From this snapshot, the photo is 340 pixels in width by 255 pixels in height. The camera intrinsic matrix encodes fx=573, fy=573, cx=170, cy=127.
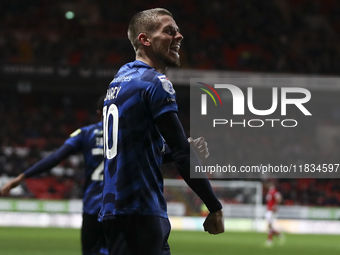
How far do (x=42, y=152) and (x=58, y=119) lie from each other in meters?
2.66

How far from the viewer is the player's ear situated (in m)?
3.24

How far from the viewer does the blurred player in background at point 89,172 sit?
547 centimetres

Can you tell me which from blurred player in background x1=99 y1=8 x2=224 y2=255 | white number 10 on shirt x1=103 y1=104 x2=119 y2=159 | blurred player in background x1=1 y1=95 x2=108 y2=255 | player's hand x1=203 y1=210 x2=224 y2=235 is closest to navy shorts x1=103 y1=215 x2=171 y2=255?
blurred player in background x1=99 y1=8 x2=224 y2=255

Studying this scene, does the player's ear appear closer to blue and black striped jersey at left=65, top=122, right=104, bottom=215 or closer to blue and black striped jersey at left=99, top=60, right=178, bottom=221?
blue and black striped jersey at left=99, top=60, right=178, bottom=221

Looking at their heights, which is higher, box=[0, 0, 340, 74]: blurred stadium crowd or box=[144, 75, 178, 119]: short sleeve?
box=[0, 0, 340, 74]: blurred stadium crowd

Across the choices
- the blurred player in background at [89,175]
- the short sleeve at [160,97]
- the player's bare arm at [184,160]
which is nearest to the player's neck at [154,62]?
the short sleeve at [160,97]

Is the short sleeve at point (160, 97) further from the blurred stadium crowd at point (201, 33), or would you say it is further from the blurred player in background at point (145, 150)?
the blurred stadium crowd at point (201, 33)

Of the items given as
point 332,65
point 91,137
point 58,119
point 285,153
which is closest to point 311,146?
point 285,153

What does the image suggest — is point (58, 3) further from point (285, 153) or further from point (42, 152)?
point (285, 153)

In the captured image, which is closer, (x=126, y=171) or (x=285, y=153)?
(x=126, y=171)

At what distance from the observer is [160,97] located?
9.73 feet

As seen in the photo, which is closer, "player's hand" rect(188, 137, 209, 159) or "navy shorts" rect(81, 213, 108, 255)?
"player's hand" rect(188, 137, 209, 159)

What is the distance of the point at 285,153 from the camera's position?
27.8 meters

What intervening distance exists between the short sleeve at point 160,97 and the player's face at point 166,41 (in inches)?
10.0
